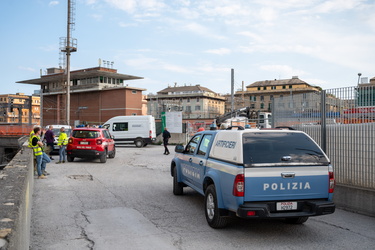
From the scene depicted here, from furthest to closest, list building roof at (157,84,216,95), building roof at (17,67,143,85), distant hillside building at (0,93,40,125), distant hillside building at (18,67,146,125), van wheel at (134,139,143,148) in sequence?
building roof at (157,84,216,95) → building roof at (17,67,143,85) → distant hillside building at (18,67,146,125) → distant hillside building at (0,93,40,125) → van wheel at (134,139,143,148)

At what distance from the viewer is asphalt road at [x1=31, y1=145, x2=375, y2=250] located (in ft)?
18.1

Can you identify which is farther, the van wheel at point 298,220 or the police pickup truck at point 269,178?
the van wheel at point 298,220

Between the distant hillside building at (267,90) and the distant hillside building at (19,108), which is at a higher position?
the distant hillside building at (267,90)

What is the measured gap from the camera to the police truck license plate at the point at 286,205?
5.54 meters

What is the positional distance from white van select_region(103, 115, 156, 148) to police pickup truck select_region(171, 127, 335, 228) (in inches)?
961

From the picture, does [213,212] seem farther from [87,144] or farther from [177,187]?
[87,144]

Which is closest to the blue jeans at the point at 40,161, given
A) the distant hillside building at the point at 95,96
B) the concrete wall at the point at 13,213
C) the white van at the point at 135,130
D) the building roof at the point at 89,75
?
the concrete wall at the point at 13,213

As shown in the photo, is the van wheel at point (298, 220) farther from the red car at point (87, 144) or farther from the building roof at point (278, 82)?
the building roof at point (278, 82)

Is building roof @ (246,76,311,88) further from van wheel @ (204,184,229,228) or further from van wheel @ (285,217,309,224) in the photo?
van wheel @ (204,184,229,228)

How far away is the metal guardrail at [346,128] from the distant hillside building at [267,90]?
95370 mm

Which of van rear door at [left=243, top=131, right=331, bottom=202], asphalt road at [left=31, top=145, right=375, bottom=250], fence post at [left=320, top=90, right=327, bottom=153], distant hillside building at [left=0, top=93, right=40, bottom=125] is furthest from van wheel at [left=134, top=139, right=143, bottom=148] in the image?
van rear door at [left=243, top=131, right=331, bottom=202]

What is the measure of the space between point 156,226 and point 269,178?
7.48ft

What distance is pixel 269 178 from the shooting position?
5.52 metres

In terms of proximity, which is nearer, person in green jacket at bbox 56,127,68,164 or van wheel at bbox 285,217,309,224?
van wheel at bbox 285,217,309,224
